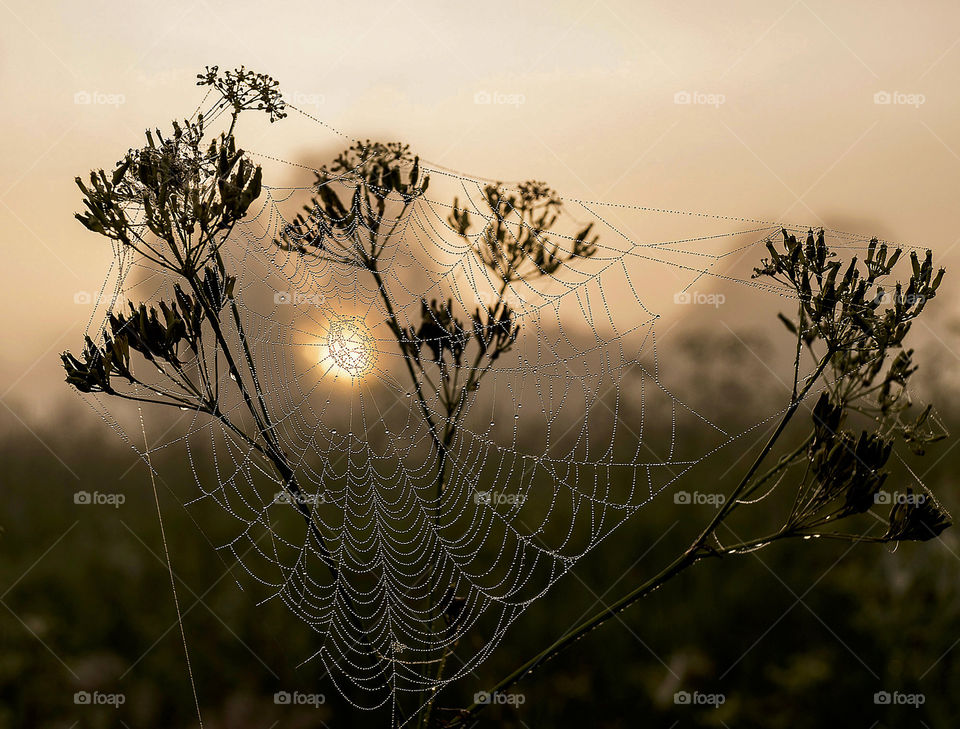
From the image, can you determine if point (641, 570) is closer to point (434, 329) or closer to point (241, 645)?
point (241, 645)

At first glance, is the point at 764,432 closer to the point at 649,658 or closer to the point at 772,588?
the point at 772,588

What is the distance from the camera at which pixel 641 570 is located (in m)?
8.47

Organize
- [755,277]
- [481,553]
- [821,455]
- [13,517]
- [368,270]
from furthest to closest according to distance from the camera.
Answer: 1. [13,517]
2. [481,553]
3. [368,270]
4. [755,277]
5. [821,455]

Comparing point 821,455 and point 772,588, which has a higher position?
point 821,455

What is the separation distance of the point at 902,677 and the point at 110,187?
728 centimetres

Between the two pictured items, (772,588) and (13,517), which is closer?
(772,588)

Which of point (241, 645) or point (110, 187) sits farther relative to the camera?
point (241, 645)

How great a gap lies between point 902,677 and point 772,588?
1261 mm

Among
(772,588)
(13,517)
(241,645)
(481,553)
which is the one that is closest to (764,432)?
(772,588)

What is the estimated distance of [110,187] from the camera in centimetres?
418

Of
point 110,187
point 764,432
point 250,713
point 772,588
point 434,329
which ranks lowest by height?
point 250,713

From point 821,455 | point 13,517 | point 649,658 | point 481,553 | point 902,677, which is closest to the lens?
point 821,455

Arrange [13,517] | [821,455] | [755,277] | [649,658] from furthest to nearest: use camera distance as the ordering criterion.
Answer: [13,517] → [649,658] → [755,277] → [821,455]

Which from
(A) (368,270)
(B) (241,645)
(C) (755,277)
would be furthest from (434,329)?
(B) (241,645)
